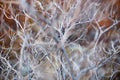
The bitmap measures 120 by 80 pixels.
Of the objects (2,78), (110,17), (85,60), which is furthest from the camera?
(110,17)

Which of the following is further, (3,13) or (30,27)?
(3,13)

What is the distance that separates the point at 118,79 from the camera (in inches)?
153

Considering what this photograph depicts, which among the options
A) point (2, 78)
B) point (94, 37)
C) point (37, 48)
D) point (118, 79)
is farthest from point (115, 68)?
point (2, 78)

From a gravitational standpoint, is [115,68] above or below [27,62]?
below

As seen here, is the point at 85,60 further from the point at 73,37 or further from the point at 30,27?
the point at 30,27

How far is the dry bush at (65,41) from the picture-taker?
273cm

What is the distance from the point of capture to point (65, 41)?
2852 millimetres

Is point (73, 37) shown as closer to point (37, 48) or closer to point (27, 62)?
point (37, 48)

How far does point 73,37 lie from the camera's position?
3445 millimetres

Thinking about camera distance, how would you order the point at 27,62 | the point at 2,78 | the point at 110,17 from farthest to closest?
the point at 110,17, the point at 2,78, the point at 27,62

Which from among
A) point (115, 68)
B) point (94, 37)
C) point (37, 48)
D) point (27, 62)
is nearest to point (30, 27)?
point (37, 48)

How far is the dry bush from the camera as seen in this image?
2729mm

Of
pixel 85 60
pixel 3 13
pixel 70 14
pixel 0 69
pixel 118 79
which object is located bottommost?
pixel 118 79

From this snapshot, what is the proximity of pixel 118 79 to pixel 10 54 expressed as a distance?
1.57 m
